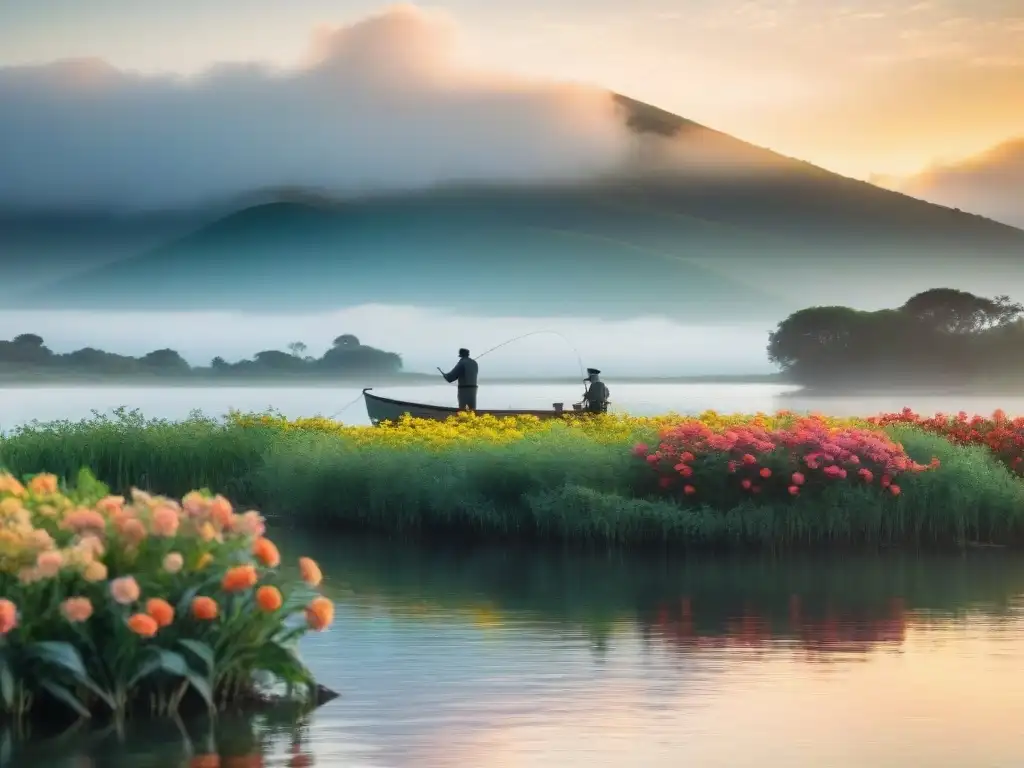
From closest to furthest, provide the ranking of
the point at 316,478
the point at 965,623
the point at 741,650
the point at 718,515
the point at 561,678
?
the point at 561,678
the point at 741,650
the point at 965,623
the point at 718,515
the point at 316,478

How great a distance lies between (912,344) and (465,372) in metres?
79.9

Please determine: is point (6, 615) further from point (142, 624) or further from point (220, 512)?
point (220, 512)

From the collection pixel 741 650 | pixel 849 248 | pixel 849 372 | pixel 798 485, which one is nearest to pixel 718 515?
pixel 798 485

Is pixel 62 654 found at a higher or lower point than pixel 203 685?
higher

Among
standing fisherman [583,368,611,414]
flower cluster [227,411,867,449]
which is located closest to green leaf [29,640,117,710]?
flower cluster [227,411,867,449]

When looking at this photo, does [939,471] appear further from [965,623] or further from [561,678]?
[561,678]

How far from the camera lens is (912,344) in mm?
111625

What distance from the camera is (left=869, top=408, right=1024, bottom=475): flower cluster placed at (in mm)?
27312

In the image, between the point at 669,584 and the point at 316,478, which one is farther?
the point at 316,478

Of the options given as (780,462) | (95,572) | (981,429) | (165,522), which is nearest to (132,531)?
(165,522)

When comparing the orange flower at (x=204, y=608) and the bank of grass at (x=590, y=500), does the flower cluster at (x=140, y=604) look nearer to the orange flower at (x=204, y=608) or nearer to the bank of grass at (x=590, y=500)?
the orange flower at (x=204, y=608)

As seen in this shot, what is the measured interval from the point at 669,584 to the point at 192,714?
27.0 ft

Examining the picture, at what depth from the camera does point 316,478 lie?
26.8 metres

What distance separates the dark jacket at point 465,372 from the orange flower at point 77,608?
2449cm
